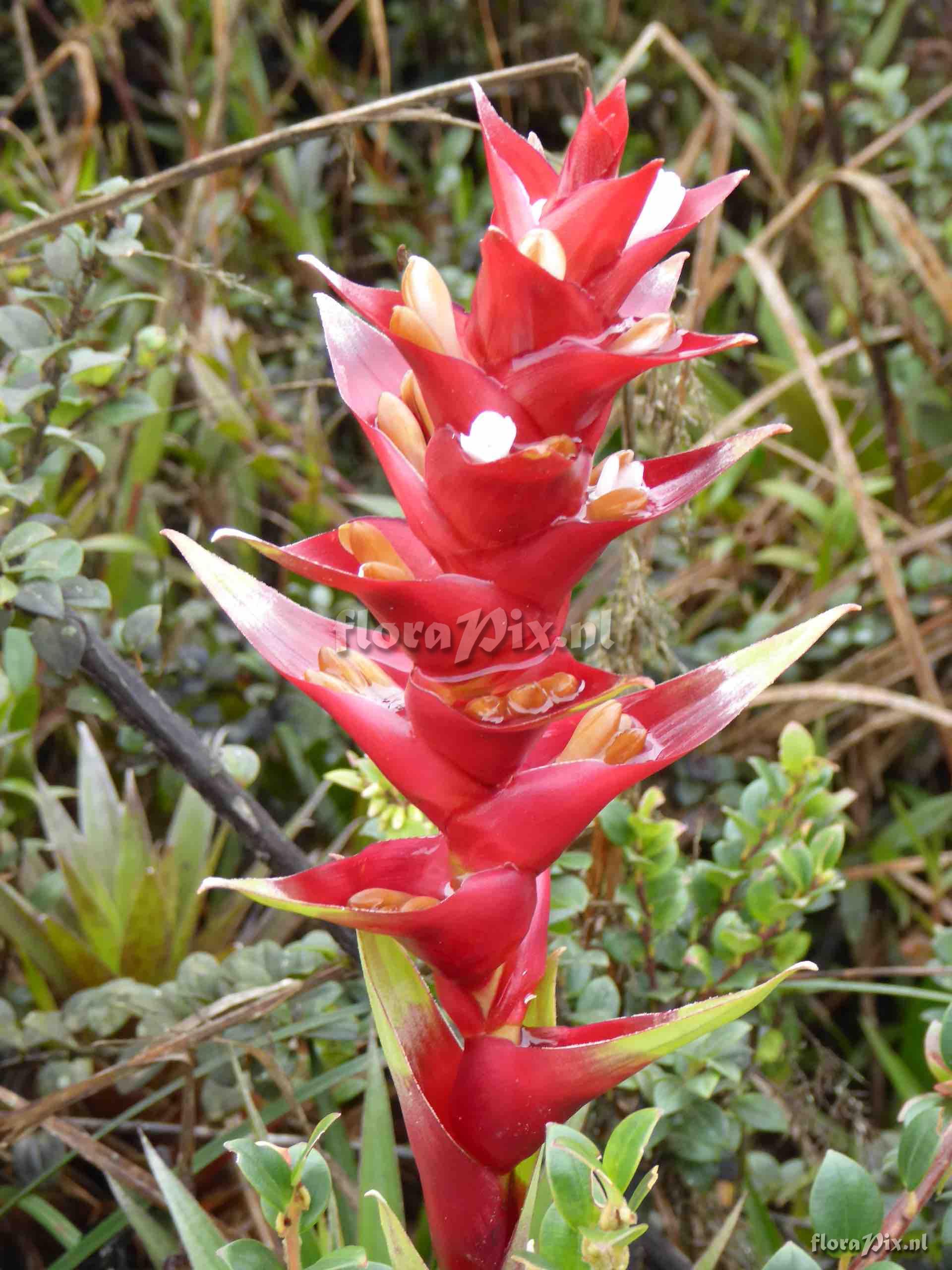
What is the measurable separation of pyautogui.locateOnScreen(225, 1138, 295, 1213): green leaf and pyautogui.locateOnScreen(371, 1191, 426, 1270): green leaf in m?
0.04

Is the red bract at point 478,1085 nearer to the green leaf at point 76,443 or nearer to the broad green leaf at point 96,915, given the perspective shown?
the green leaf at point 76,443

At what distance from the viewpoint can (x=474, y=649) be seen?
1.68 feet

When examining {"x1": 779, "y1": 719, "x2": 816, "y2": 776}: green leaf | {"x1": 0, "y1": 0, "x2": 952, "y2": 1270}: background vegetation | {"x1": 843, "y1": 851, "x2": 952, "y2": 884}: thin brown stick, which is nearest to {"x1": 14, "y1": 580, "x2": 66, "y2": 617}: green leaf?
{"x1": 0, "y1": 0, "x2": 952, "y2": 1270}: background vegetation

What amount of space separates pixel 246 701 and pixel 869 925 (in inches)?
33.9

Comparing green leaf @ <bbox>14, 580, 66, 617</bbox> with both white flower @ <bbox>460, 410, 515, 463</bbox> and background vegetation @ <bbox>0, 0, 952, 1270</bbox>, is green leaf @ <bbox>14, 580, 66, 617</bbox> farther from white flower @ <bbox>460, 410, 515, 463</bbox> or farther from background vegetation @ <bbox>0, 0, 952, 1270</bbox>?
white flower @ <bbox>460, 410, 515, 463</bbox>

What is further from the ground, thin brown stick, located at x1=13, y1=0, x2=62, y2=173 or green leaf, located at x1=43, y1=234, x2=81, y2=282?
thin brown stick, located at x1=13, y1=0, x2=62, y2=173

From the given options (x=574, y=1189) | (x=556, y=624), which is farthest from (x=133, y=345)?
(x=574, y=1189)

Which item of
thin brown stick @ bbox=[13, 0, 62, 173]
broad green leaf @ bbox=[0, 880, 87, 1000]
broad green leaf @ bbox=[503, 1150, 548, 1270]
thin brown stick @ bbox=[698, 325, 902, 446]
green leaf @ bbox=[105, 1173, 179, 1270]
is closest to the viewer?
broad green leaf @ bbox=[503, 1150, 548, 1270]

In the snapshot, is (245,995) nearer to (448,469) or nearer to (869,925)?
(448,469)

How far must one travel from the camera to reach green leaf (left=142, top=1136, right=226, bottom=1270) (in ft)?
2.05

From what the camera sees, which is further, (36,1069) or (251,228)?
(251,228)

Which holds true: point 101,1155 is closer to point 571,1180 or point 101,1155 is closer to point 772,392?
point 571,1180

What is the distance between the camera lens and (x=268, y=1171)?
0.54 m

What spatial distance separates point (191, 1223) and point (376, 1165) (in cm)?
13
